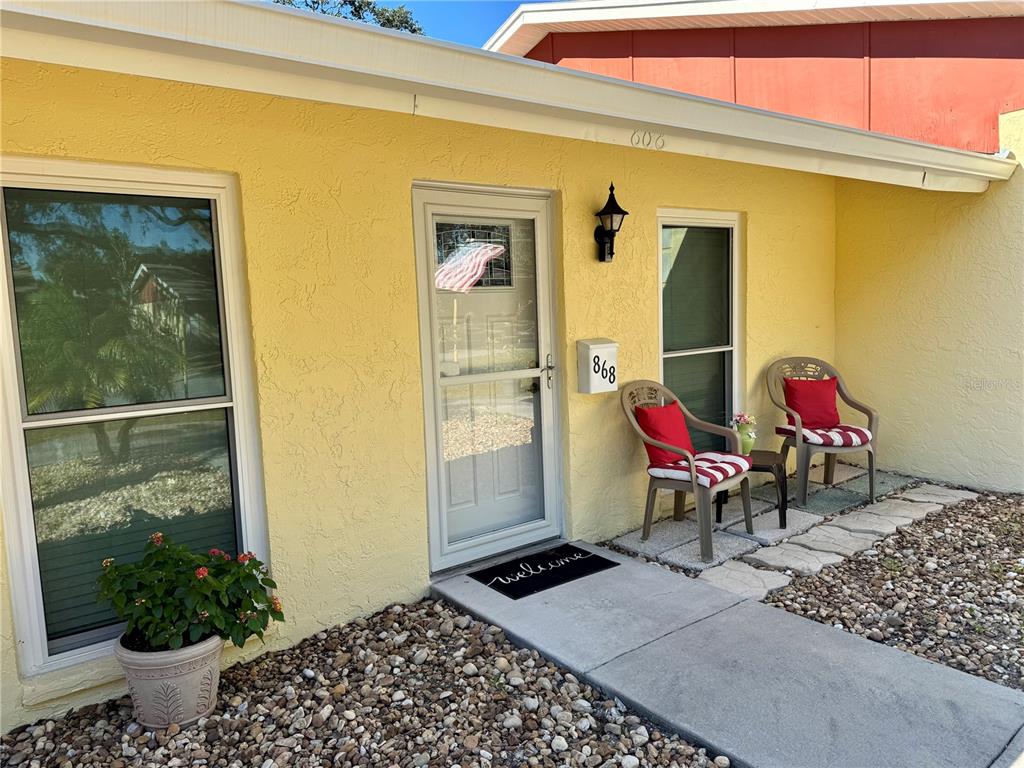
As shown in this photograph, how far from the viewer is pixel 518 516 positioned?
13.8 ft

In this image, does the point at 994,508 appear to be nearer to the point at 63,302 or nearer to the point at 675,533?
the point at 675,533

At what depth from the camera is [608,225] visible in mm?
4125

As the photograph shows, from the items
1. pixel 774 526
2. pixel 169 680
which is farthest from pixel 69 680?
pixel 774 526

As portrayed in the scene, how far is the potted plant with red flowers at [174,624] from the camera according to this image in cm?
254

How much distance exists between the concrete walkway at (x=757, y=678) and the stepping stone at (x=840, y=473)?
2495 millimetres

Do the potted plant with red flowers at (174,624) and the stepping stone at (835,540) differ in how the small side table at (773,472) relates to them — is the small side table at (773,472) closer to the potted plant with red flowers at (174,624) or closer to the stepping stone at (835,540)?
the stepping stone at (835,540)

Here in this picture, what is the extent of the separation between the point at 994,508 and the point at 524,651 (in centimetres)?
371

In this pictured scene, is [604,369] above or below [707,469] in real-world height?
above

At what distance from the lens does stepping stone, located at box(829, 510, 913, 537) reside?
444 centimetres

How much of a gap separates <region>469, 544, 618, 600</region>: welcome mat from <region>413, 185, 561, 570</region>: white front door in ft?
0.52

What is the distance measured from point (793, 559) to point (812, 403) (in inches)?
61.6

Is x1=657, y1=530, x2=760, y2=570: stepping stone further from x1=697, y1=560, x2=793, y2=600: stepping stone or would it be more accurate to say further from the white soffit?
the white soffit

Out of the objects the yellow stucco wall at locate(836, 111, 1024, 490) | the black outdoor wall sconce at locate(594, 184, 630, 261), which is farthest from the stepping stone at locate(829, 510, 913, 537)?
the black outdoor wall sconce at locate(594, 184, 630, 261)

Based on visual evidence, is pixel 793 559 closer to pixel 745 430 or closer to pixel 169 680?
pixel 745 430
